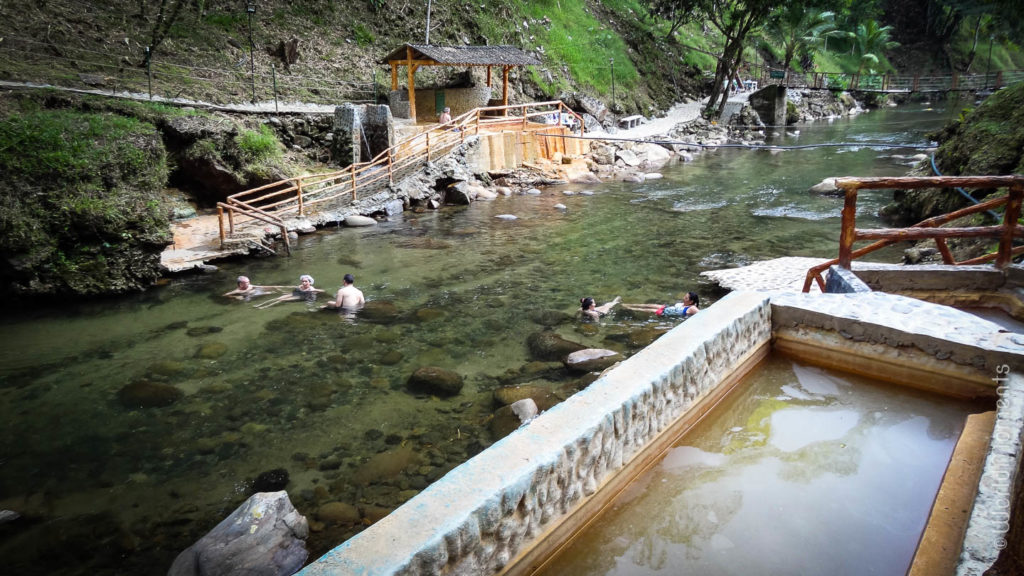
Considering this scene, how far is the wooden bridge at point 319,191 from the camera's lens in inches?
540

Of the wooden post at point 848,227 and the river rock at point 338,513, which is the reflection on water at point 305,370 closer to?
the river rock at point 338,513

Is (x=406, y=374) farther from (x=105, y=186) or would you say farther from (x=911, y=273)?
(x=105, y=186)

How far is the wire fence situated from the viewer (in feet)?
53.3

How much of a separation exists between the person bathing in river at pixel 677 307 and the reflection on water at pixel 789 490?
3.98 m

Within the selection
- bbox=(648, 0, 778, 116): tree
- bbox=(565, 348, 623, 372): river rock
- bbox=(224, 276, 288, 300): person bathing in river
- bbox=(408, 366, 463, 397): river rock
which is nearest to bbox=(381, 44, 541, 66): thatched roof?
bbox=(224, 276, 288, 300): person bathing in river

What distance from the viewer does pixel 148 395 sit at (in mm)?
7746

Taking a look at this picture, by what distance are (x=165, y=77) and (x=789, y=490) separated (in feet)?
69.4

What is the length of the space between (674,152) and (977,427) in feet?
92.7

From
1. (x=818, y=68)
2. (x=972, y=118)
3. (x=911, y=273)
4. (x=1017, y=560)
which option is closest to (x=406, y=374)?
(x=911, y=273)

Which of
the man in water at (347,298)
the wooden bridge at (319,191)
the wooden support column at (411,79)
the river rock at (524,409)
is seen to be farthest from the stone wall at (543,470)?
the wooden support column at (411,79)

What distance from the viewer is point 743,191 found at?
21141 millimetres

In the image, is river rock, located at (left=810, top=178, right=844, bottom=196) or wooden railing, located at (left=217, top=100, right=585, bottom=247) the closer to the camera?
wooden railing, located at (left=217, top=100, right=585, bottom=247)

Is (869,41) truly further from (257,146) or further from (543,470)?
(543,470)

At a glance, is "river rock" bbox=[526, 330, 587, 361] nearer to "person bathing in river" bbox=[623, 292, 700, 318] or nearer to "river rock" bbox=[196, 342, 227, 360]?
"person bathing in river" bbox=[623, 292, 700, 318]
